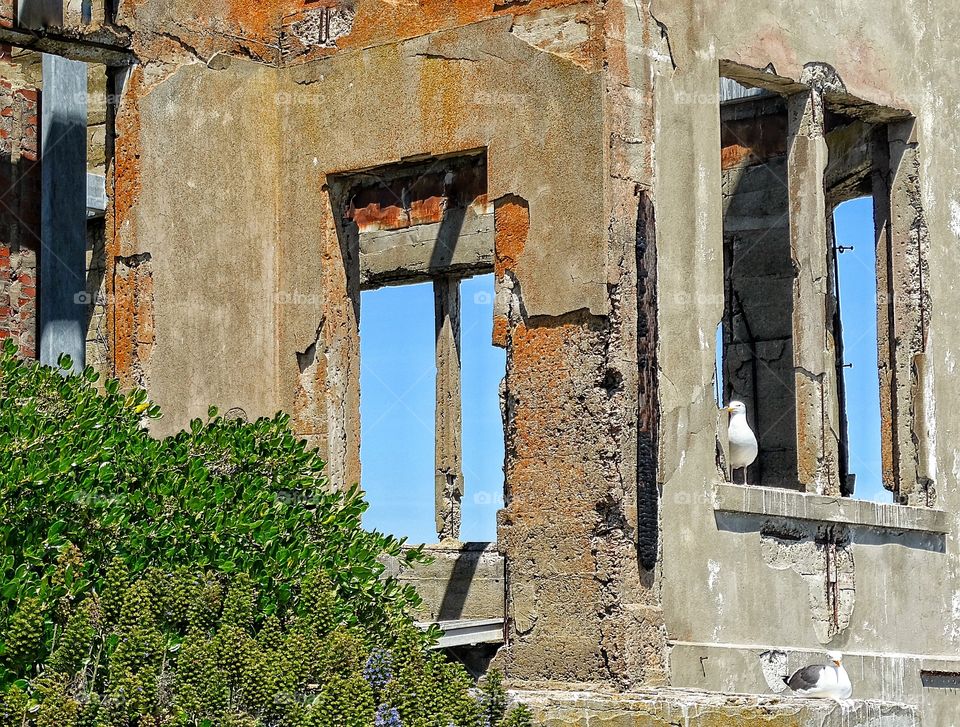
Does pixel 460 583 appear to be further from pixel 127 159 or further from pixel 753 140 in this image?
pixel 753 140

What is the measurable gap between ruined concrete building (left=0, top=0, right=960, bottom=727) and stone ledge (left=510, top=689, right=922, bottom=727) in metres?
0.06

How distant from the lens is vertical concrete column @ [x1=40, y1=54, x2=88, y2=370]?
36.8 ft

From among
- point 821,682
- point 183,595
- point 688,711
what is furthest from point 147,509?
point 821,682

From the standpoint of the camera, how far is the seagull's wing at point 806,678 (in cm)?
791

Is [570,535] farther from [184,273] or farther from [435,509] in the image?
[435,509]

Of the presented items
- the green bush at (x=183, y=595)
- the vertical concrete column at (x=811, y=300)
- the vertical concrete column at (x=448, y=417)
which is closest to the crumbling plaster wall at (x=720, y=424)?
the vertical concrete column at (x=811, y=300)

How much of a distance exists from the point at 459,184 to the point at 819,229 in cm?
484

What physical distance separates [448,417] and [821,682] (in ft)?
23.2

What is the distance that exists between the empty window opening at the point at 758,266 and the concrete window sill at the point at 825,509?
2.15m

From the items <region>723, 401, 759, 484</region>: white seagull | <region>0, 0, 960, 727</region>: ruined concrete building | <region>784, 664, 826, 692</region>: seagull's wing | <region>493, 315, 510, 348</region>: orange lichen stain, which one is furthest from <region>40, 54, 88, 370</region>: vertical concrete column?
<region>784, 664, 826, 692</region>: seagull's wing

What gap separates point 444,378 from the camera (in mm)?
14648

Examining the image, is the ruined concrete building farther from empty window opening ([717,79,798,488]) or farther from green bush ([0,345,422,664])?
green bush ([0,345,422,664])

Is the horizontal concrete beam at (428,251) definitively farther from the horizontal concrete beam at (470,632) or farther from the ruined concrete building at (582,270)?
the horizontal concrete beam at (470,632)

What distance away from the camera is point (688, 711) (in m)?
6.11
